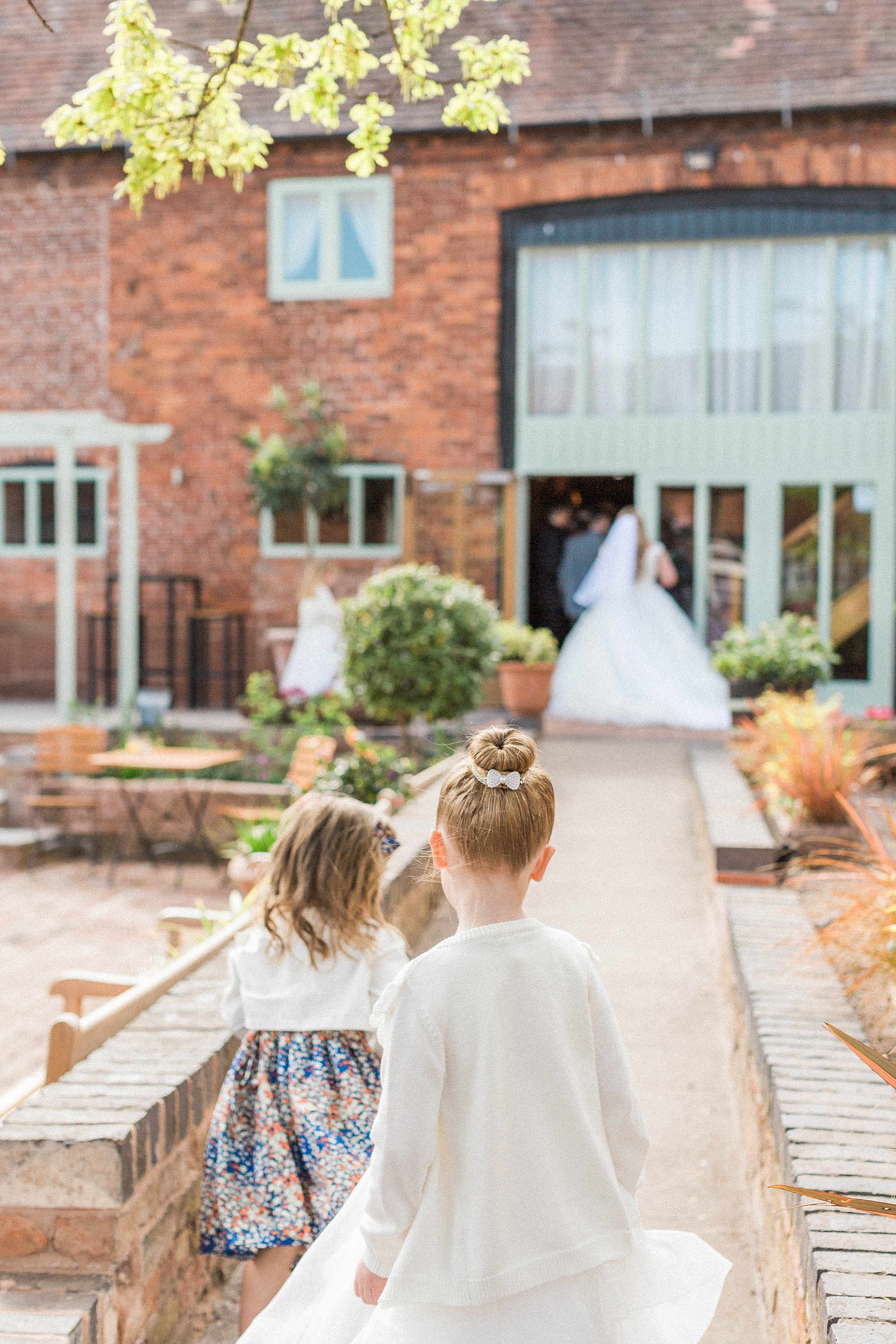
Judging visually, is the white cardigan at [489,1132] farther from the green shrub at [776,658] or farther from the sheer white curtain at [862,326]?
the sheer white curtain at [862,326]

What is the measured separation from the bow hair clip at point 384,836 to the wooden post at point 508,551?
976cm

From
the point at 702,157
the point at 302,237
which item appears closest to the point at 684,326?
the point at 702,157

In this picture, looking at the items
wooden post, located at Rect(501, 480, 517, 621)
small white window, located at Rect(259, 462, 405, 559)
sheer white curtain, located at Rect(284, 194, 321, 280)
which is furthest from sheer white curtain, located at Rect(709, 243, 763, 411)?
sheer white curtain, located at Rect(284, 194, 321, 280)

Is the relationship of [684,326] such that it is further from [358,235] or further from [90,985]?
[90,985]

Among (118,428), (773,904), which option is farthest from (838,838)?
(118,428)

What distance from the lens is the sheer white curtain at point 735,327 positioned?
12.3 metres

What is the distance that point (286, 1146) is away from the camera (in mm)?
2596

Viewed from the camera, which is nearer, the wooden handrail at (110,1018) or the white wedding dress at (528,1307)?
the white wedding dress at (528,1307)

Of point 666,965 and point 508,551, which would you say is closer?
point 666,965

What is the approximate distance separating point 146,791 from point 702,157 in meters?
8.17

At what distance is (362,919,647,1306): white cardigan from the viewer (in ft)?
5.69

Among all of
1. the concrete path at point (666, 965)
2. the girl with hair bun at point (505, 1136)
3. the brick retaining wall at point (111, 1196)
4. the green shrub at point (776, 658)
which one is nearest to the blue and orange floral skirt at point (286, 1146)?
the brick retaining wall at point (111, 1196)

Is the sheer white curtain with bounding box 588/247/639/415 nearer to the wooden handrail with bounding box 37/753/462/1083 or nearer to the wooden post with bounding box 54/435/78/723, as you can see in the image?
the wooden post with bounding box 54/435/78/723

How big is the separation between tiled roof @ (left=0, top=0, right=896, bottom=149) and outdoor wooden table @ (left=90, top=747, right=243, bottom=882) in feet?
23.5
